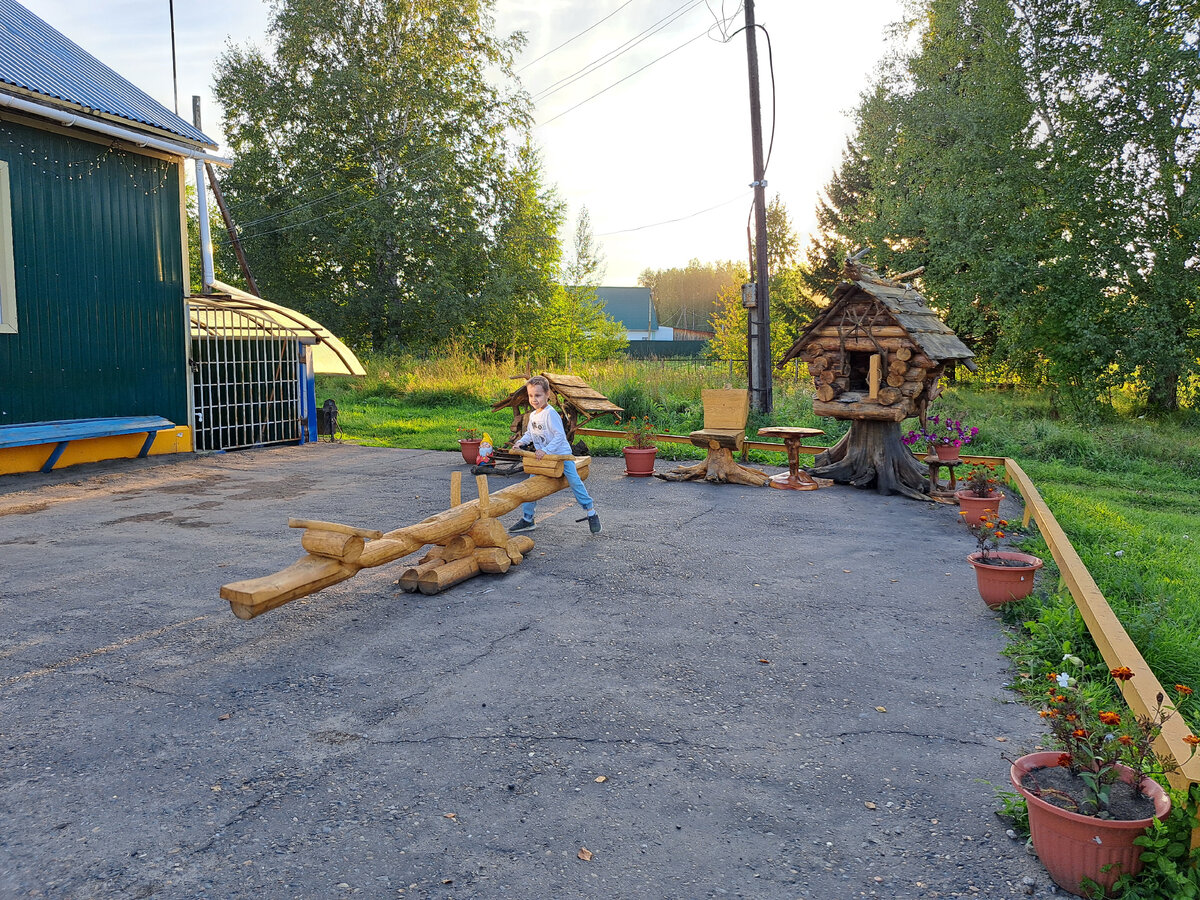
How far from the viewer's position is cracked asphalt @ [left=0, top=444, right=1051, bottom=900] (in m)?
3.04

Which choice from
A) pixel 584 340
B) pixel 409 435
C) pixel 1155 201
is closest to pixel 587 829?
pixel 409 435

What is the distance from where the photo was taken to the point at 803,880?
2961mm

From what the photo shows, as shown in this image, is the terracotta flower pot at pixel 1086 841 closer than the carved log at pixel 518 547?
Yes

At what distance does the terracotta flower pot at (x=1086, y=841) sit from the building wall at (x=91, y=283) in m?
12.4

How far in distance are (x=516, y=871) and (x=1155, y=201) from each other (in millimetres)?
21343

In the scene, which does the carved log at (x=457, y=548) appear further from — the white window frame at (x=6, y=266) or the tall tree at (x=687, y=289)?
the tall tree at (x=687, y=289)

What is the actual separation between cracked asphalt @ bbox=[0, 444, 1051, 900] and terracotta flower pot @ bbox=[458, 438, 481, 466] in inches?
181

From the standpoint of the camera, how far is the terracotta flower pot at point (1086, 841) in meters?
2.79

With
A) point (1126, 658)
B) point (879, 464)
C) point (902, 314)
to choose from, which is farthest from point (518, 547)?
point (902, 314)

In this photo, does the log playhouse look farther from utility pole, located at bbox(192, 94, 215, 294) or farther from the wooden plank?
utility pole, located at bbox(192, 94, 215, 294)

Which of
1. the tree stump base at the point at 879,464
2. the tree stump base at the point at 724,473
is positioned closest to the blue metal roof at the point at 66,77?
the tree stump base at the point at 724,473

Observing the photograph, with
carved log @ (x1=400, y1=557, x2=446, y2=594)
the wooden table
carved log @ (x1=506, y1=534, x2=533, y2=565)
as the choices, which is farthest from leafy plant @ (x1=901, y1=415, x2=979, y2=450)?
carved log @ (x1=400, y1=557, x2=446, y2=594)

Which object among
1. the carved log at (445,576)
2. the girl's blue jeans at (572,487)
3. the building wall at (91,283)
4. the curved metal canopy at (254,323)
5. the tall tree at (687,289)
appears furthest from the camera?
the tall tree at (687,289)

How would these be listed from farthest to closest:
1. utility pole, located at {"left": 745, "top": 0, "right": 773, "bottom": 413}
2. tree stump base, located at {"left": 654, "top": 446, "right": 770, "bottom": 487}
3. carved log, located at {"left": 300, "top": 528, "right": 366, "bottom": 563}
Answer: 1. utility pole, located at {"left": 745, "top": 0, "right": 773, "bottom": 413}
2. tree stump base, located at {"left": 654, "top": 446, "right": 770, "bottom": 487}
3. carved log, located at {"left": 300, "top": 528, "right": 366, "bottom": 563}
